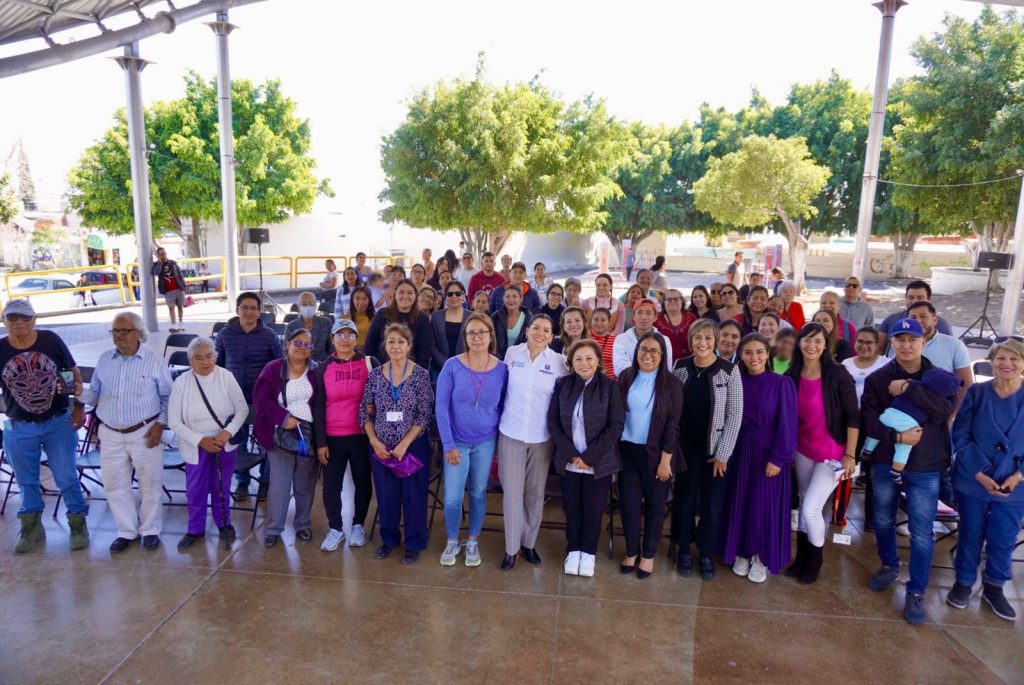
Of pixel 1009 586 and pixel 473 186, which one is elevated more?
pixel 473 186

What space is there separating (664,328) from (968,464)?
265cm

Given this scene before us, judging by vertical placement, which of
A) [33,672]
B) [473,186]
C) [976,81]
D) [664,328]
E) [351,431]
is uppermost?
[976,81]

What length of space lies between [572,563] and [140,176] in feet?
39.0

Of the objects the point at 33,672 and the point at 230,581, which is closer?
the point at 33,672

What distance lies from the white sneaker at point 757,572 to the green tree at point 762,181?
19.5m

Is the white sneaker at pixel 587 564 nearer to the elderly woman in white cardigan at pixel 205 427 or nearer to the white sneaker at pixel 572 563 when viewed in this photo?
the white sneaker at pixel 572 563

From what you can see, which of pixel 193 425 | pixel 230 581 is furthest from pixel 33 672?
pixel 193 425

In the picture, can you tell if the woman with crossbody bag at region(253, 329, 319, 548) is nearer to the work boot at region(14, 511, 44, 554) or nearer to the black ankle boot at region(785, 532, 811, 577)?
the work boot at region(14, 511, 44, 554)

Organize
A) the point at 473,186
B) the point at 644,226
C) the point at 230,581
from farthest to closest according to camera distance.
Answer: the point at 644,226
the point at 473,186
the point at 230,581

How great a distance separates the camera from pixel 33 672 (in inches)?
139

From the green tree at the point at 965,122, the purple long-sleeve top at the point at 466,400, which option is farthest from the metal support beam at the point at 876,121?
the purple long-sleeve top at the point at 466,400

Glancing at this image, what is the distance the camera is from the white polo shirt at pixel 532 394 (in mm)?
4434

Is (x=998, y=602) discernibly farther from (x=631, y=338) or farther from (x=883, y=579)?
(x=631, y=338)

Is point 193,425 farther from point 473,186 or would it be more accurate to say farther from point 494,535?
point 473,186
